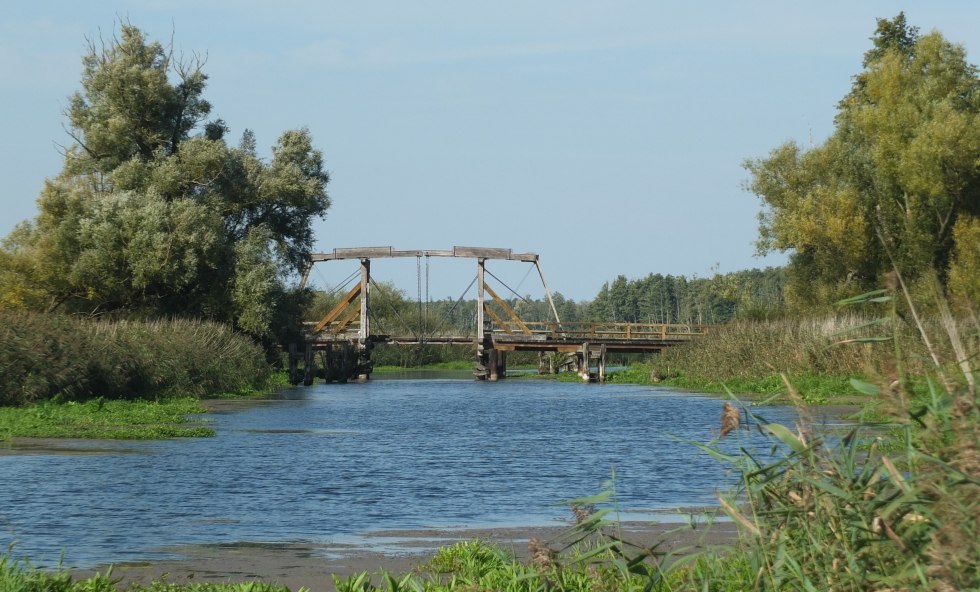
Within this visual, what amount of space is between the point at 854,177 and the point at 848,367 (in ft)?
51.0

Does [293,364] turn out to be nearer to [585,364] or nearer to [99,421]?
[585,364]

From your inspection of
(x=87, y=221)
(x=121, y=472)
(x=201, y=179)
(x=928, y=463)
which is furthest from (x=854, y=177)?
(x=928, y=463)

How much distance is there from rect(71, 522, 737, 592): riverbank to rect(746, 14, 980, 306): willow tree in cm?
3311

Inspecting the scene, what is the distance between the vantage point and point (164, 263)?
44.5 meters

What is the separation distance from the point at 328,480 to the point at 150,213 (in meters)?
30.0

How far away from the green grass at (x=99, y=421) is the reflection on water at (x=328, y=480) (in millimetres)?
852

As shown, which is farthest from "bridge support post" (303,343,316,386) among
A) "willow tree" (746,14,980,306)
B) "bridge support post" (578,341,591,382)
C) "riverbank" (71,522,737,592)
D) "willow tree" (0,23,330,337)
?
"riverbank" (71,522,737,592)

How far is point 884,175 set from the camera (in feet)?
152

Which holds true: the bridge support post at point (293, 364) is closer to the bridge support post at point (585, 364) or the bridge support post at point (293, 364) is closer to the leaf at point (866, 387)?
the bridge support post at point (585, 364)

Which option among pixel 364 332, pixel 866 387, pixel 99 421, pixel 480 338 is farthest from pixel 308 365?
pixel 866 387

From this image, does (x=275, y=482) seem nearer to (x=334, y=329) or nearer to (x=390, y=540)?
(x=390, y=540)

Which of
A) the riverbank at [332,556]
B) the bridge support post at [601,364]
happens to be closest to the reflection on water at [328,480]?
the riverbank at [332,556]

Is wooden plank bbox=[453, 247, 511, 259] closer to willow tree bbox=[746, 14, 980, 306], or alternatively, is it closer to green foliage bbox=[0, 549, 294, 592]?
willow tree bbox=[746, 14, 980, 306]

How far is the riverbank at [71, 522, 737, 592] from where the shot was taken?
9.50 m
